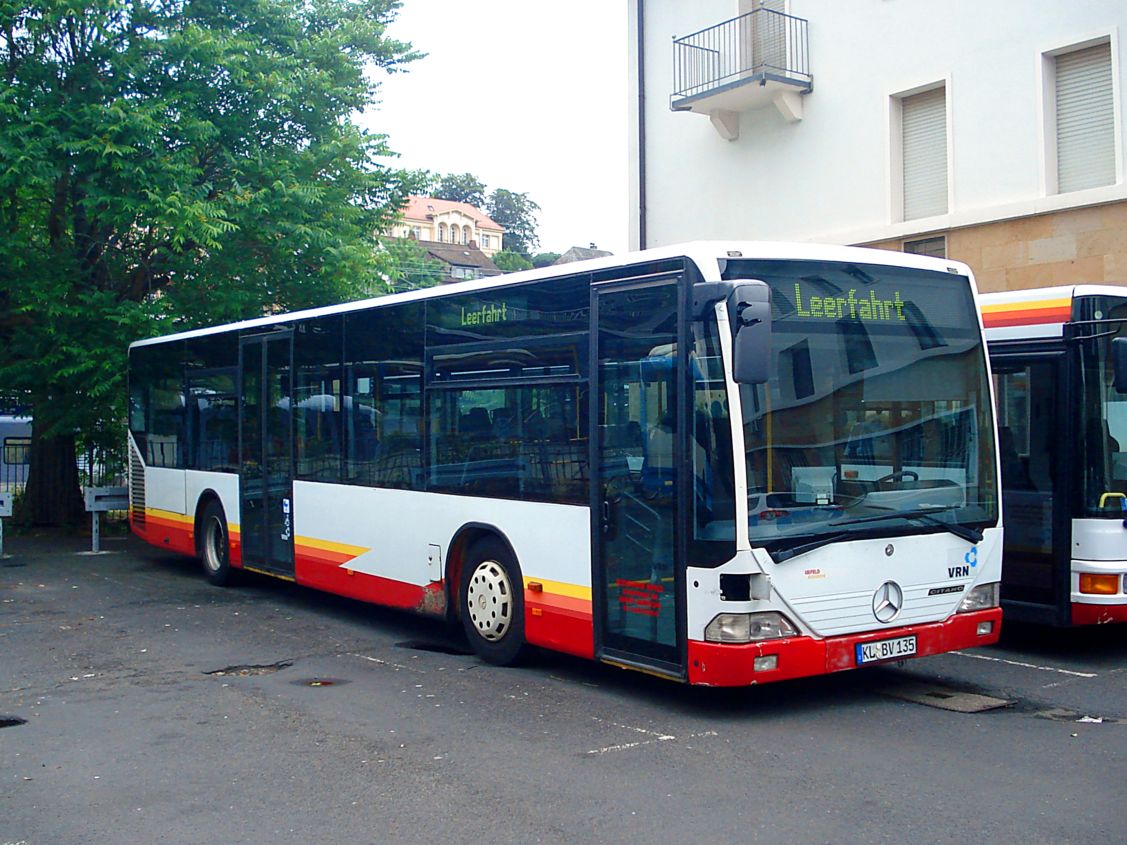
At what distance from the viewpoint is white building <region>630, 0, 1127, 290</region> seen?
16.5 meters

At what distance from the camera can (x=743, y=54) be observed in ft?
68.6

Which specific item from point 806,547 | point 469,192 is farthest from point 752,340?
point 469,192

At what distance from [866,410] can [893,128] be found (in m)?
12.5

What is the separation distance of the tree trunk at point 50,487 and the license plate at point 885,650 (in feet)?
55.8

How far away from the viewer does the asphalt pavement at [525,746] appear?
5.55 m

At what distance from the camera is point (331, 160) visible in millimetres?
19391

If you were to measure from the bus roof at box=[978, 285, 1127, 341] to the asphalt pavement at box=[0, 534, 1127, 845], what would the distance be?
2.62 m

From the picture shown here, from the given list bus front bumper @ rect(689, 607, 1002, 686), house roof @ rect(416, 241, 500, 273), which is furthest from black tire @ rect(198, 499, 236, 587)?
house roof @ rect(416, 241, 500, 273)

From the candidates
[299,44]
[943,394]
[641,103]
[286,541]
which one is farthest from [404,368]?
[641,103]

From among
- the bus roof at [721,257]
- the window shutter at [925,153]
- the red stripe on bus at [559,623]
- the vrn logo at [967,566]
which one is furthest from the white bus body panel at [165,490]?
the window shutter at [925,153]

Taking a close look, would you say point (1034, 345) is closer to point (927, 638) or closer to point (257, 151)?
point (927, 638)

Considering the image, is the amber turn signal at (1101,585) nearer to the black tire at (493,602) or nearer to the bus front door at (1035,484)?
the bus front door at (1035,484)

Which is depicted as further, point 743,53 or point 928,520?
point 743,53

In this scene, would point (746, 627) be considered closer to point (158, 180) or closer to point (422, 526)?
point (422, 526)
